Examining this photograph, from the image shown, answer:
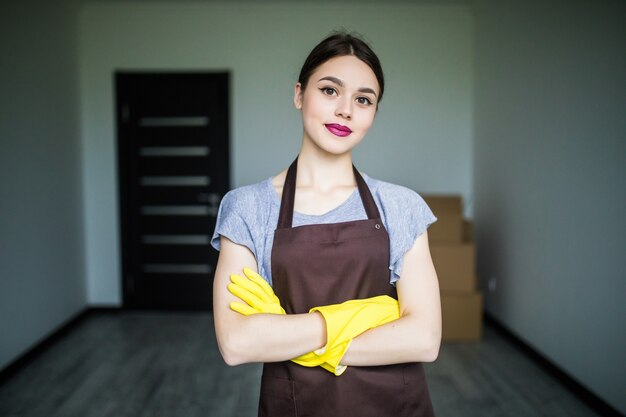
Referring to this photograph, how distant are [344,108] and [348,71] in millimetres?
82

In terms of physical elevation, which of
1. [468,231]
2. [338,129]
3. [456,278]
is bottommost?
[456,278]

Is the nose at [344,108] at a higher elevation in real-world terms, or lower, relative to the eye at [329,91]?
lower

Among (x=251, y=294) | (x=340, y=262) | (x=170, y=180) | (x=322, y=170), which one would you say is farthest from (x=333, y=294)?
(x=170, y=180)

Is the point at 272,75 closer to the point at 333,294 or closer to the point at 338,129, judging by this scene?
the point at 338,129

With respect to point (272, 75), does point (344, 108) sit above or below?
below

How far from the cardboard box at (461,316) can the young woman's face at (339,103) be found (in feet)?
9.34

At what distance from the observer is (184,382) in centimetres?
297

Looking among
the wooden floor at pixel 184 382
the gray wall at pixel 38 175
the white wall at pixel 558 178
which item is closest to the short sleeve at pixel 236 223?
the wooden floor at pixel 184 382

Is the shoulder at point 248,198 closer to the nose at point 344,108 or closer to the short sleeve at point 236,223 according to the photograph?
the short sleeve at point 236,223

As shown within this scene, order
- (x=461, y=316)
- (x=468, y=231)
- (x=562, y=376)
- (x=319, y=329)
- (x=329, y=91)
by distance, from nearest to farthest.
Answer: (x=319, y=329) < (x=329, y=91) < (x=562, y=376) < (x=461, y=316) < (x=468, y=231)

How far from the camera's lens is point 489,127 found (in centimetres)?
407

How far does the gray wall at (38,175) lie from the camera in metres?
3.11

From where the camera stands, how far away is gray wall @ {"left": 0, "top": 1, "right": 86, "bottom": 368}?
3.11 meters

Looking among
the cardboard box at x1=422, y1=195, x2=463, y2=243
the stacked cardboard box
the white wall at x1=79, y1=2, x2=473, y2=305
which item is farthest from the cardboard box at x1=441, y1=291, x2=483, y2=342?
the white wall at x1=79, y1=2, x2=473, y2=305
